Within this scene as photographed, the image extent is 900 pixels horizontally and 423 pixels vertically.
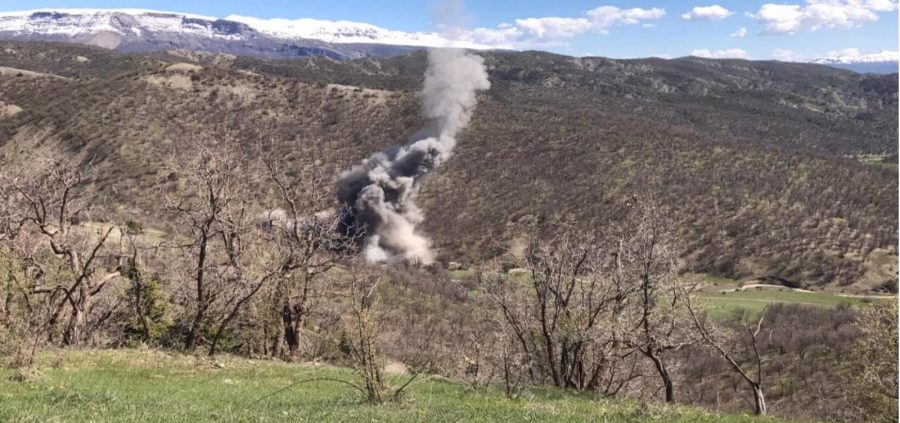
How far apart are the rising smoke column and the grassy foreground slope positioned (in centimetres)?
5184

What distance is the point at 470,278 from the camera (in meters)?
63.2

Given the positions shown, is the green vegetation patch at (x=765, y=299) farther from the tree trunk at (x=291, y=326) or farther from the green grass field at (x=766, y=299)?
the tree trunk at (x=291, y=326)

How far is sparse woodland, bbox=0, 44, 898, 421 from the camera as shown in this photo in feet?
68.6

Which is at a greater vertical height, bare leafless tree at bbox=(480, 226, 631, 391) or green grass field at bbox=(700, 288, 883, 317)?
bare leafless tree at bbox=(480, 226, 631, 391)

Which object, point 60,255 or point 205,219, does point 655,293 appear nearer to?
point 205,219

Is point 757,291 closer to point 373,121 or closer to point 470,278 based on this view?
point 470,278

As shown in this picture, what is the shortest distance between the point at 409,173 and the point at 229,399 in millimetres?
66022

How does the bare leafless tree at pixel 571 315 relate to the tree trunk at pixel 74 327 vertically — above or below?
above

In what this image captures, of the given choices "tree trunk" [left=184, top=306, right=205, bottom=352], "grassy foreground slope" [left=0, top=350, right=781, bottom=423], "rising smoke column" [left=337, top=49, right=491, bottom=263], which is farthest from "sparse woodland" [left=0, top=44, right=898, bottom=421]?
"rising smoke column" [left=337, top=49, right=491, bottom=263]

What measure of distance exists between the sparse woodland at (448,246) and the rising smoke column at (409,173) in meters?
3.26

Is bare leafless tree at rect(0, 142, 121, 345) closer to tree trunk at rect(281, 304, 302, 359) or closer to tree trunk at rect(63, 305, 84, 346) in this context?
tree trunk at rect(63, 305, 84, 346)

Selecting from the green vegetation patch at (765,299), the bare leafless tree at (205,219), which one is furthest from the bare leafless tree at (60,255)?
the green vegetation patch at (765,299)

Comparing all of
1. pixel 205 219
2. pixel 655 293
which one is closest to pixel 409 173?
pixel 205 219

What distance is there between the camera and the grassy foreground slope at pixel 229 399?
1030cm
